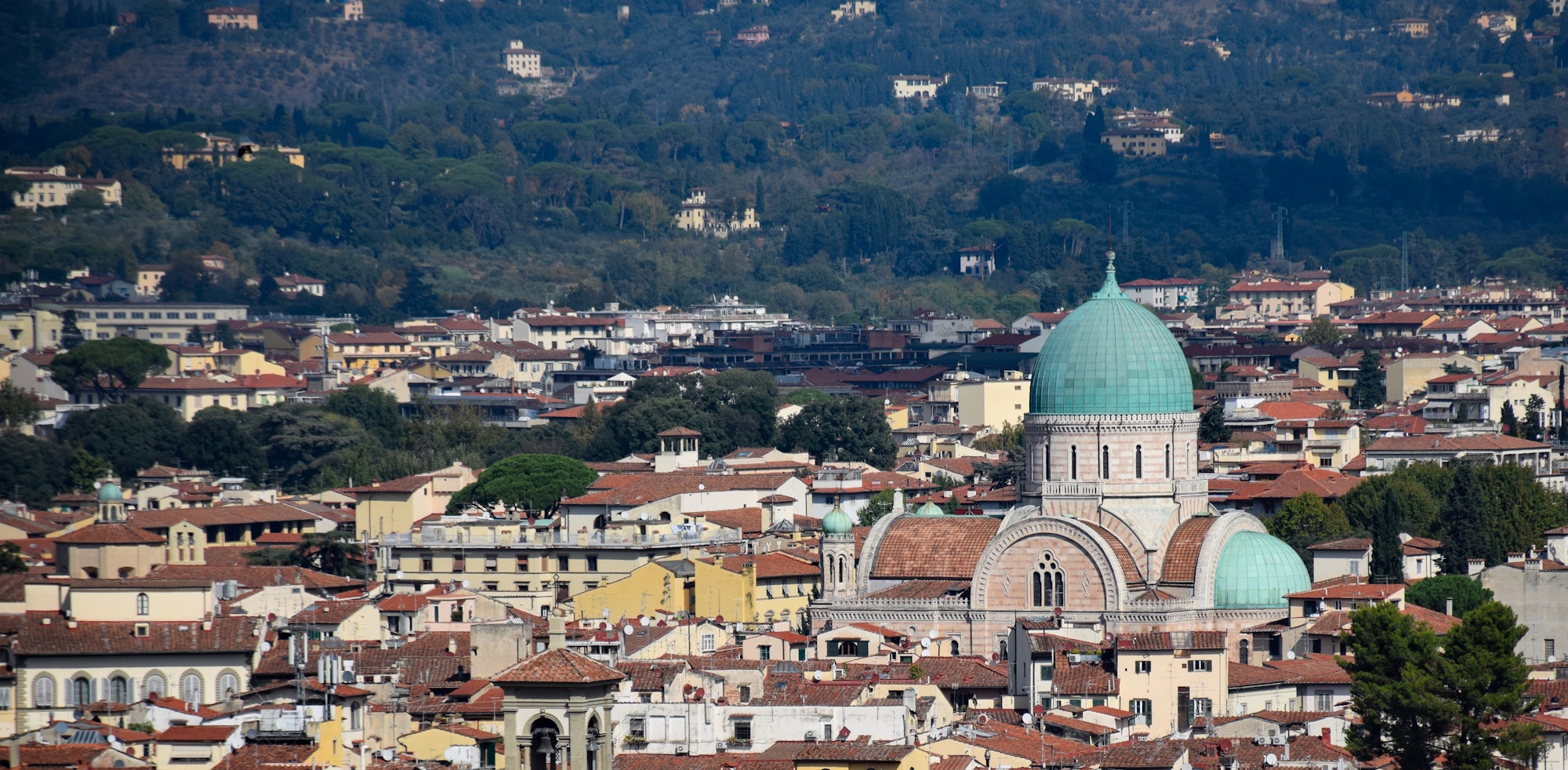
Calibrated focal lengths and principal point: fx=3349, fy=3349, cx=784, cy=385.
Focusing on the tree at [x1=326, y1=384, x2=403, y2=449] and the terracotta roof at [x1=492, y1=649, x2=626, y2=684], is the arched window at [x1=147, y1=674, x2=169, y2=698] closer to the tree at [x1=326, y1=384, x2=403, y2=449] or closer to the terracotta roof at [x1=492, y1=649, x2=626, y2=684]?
the terracotta roof at [x1=492, y1=649, x2=626, y2=684]

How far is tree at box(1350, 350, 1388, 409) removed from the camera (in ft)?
369

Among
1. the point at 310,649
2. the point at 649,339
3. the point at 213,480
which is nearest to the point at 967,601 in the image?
the point at 310,649

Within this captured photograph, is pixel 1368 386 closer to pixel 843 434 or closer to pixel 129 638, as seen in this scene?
pixel 843 434

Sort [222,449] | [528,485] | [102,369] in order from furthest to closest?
[102,369] < [222,449] < [528,485]

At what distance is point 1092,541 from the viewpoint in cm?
5894

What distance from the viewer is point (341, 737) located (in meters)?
38.8

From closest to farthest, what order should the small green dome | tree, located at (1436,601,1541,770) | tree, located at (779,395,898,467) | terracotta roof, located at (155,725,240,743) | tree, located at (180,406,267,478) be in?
terracotta roof, located at (155,725,240,743) < tree, located at (1436,601,1541,770) < the small green dome < tree, located at (779,395,898,467) < tree, located at (180,406,267,478)

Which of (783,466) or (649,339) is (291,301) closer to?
(649,339)

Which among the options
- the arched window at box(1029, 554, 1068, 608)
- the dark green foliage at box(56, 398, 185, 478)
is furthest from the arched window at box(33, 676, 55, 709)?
the dark green foliage at box(56, 398, 185, 478)

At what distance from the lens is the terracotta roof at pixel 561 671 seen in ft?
91.7

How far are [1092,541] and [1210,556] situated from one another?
208 cm

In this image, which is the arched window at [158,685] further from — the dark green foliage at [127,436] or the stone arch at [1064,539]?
the dark green foliage at [127,436]

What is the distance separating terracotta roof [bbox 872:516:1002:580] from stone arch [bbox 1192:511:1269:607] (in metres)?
4.23

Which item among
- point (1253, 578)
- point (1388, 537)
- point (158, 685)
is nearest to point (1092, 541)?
point (1253, 578)
